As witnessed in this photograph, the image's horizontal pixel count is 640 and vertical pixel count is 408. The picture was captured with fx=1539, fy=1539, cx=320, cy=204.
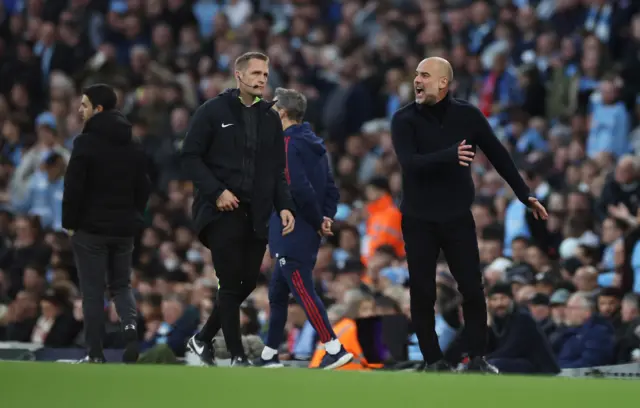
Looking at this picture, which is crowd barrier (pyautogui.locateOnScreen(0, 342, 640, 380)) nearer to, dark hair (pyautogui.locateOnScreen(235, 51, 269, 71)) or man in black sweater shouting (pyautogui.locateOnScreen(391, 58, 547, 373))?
man in black sweater shouting (pyautogui.locateOnScreen(391, 58, 547, 373))

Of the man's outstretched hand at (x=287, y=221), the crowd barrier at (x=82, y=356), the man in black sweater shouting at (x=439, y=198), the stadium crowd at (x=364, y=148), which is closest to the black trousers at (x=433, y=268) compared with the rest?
the man in black sweater shouting at (x=439, y=198)

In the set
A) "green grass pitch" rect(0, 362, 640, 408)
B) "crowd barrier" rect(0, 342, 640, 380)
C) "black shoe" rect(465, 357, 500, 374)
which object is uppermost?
"green grass pitch" rect(0, 362, 640, 408)

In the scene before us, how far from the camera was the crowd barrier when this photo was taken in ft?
37.2

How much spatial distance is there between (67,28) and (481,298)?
1579 cm

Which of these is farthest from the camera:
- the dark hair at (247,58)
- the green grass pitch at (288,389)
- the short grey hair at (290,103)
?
the short grey hair at (290,103)

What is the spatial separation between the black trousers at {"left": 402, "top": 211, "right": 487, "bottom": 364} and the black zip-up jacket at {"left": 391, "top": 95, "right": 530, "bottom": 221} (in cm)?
9

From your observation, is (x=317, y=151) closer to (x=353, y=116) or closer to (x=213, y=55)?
(x=353, y=116)

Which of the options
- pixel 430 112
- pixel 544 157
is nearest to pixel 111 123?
pixel 430 112

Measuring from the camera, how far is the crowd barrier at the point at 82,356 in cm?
1133

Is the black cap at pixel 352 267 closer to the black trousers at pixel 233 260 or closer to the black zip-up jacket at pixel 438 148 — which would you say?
the black trousers at pixel 233 260

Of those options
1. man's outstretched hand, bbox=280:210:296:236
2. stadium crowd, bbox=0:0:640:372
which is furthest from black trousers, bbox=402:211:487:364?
stadium crowd, bbox=0:0:640:372

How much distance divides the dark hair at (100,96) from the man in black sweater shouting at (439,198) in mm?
2289

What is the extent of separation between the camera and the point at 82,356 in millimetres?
12742

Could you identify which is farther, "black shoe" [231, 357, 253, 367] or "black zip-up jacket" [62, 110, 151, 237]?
"black zip-up jacket" [62, 110, 151, 237]
